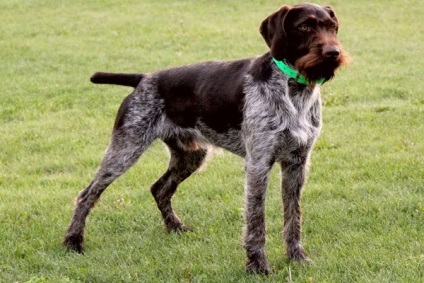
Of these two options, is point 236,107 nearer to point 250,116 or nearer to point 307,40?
point 250,116

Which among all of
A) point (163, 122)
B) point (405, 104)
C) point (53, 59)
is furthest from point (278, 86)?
point (53, 59)

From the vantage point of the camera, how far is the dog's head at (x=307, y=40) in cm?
507

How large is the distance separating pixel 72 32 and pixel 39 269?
1278 centimetres

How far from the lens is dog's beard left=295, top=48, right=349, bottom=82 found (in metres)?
5.04

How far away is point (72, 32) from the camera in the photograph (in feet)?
58.9

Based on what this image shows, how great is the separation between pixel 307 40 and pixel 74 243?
8.76 ft

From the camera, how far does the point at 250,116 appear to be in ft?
18.2

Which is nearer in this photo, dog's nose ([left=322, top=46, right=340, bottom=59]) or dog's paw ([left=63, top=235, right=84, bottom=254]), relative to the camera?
dog's nose ([left=322, top=46, right=340, bottom=59])

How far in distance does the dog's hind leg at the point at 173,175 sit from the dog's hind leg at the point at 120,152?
1.30ft

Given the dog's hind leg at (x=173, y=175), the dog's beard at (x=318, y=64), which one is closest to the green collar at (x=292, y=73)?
the dog's beard at (x=318, y=64)

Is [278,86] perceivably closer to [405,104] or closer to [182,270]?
[182,270]

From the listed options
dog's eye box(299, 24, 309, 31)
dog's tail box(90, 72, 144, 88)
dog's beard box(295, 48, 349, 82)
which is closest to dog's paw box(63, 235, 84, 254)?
dog's tail box(90, 72, 144, 88)

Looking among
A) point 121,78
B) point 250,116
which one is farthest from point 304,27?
point 121,78

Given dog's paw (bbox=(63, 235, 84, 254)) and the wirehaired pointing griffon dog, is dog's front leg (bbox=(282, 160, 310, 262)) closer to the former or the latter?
the wirehaired pointing griffon dog
